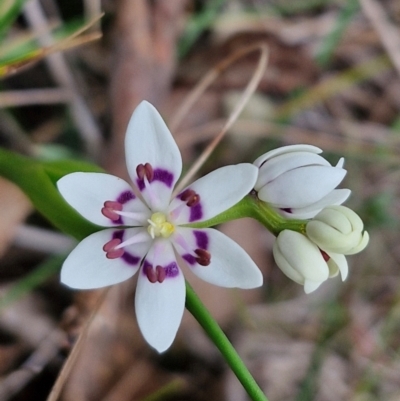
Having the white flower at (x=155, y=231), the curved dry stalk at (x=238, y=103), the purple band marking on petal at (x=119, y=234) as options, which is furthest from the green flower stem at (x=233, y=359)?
the curved dry stalk at (x=238, y=103)

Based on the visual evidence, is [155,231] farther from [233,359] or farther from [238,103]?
[238,103]

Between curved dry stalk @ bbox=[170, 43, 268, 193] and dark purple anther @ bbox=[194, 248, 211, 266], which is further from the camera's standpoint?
curved dry stalk @ bbox=[170, 43, 268, 193]

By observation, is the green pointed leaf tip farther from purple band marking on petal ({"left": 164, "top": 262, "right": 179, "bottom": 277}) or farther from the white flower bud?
the white flower bud

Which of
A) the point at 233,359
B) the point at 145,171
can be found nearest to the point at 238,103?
the point at 145,171

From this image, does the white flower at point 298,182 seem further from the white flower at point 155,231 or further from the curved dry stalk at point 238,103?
the curved dry stalk at point 238,103

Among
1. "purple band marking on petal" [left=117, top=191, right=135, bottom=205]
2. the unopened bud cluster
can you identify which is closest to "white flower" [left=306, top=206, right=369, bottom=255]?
the unopened bud cluster

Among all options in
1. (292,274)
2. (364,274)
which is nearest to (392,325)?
(364,274)
